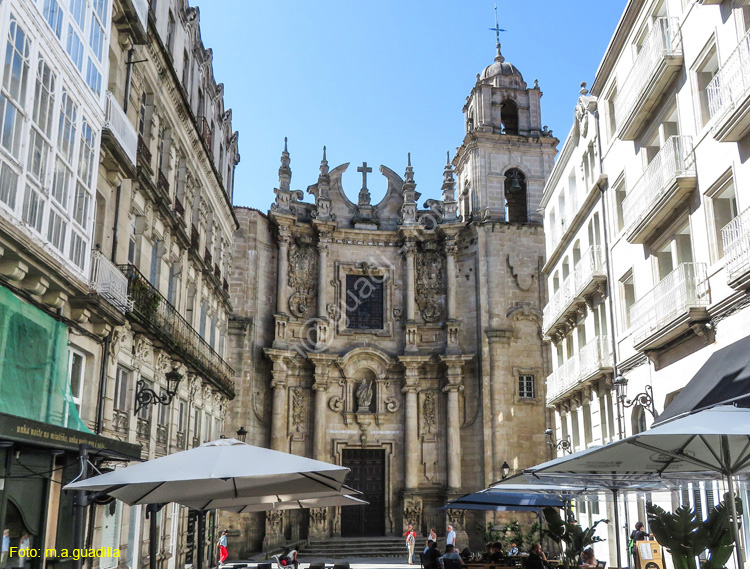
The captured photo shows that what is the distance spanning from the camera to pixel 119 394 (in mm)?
17438

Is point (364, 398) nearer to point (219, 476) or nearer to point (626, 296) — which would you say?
point (626, 296)

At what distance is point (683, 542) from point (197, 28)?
22870mm

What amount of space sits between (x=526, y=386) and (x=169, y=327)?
1940 centimetres

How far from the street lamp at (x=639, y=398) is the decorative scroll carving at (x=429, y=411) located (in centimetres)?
1706

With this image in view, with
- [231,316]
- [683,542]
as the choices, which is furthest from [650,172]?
[231,316]

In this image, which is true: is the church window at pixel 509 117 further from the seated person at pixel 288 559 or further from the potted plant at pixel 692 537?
the potted plant at pixel 692 537

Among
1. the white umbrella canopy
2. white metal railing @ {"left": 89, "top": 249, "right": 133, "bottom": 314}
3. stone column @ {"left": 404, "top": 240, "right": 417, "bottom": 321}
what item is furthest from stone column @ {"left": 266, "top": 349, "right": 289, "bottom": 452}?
the white umbrella canopy

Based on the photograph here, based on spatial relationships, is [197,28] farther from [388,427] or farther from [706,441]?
[706,441]

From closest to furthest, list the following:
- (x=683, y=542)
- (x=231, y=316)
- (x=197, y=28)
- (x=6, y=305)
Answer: (x=683, y=542)
(x=6, y=305)
(x=197, y=28)
(x=231, y=316)

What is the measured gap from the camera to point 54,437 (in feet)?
37.7

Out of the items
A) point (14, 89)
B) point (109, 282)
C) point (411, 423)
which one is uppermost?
point (14, 89)

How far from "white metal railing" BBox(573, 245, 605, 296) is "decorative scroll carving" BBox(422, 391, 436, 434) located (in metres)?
12.8

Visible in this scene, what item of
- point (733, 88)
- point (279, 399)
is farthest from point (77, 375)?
point (279, 399)

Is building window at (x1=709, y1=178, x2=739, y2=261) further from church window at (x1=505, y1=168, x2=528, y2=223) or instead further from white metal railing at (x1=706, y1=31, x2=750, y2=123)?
church window at (x1=505, y1=168, x2=528, y2=223)
